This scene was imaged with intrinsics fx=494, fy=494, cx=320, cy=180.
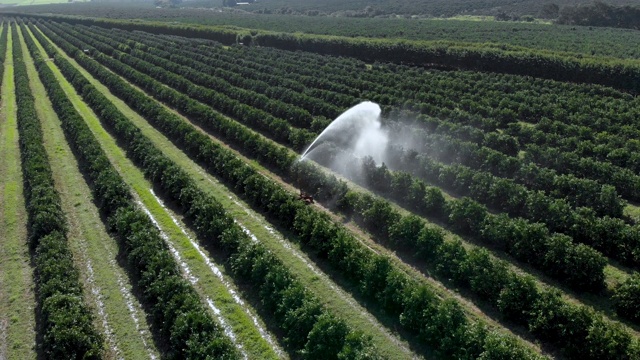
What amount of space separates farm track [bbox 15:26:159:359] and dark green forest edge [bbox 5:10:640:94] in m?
49.1

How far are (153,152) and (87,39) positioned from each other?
75.2 m

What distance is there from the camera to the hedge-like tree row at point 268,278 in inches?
657

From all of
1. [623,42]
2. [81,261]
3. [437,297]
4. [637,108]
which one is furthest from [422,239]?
[623,42]

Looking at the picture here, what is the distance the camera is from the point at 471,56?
6375 cm

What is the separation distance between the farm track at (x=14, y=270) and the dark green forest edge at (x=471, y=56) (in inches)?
2020

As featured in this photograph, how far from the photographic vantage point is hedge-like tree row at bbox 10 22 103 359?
1673cm

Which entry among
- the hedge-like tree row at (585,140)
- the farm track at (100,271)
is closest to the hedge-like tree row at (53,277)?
the farm track at (100,271)

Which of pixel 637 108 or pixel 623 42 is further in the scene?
pixel 623 42

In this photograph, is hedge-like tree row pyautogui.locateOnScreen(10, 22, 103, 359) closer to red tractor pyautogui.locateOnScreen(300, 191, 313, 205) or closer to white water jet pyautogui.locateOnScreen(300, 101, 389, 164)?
red tractor pyautogui.locateOnScreen(300, 191, 313, 205)

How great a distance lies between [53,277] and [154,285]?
13.8 ft

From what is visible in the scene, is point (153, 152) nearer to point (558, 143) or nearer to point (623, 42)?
point (558, 143)

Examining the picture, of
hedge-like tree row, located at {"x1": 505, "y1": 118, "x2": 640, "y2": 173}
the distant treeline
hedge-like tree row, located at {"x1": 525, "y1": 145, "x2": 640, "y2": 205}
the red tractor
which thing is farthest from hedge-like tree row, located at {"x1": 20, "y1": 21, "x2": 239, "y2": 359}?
the distant treeline

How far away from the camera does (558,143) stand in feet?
115

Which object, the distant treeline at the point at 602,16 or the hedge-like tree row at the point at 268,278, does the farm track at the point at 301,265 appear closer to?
the hedge-like tree row at the point at 268,278
